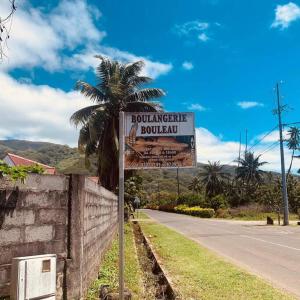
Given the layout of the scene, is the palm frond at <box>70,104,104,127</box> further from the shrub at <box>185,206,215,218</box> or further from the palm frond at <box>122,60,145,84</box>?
the shrub at <box>185,206,215,218</box>

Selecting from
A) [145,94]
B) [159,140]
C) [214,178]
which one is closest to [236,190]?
[214,178]

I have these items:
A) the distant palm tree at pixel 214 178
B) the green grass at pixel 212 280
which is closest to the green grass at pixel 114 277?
the green grass at pixel 212 280

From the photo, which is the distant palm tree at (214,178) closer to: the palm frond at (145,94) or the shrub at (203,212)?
the shrub at (203,212)

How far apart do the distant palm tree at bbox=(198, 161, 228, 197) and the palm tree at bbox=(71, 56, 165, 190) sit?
51.7 metres

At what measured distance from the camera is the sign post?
6473mm

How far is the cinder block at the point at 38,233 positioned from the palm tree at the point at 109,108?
70.6 ft

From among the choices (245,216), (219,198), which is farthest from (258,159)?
(245,216)

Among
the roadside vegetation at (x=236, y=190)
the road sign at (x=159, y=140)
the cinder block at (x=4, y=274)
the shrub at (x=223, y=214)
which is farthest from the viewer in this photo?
the roadside vegetation at (x=236, y=190)


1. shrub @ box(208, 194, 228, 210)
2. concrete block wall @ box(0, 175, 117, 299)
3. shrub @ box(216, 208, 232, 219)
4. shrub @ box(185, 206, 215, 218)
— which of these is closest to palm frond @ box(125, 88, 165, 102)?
concrete block wall @ box(0, 175, 117, 299)

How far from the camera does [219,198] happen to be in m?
64.0

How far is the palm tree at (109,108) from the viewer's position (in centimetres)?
2805

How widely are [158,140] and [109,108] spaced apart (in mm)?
22877

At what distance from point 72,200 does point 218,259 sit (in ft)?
24.3

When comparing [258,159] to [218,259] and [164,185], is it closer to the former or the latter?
[218,259]
